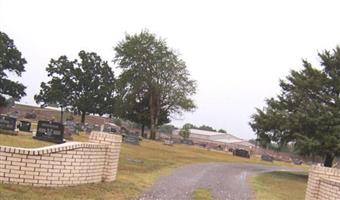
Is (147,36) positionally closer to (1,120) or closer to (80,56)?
(80,56)

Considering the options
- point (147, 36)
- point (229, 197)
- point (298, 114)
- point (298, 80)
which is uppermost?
point (147, 36)

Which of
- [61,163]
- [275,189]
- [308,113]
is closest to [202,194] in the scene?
[61,163]

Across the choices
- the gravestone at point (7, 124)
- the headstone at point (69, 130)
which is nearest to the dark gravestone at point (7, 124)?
the gravestone at point (7, 124)

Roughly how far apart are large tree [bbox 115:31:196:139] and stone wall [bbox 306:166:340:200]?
61.2 metres

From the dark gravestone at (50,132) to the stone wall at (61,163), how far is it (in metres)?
15.4

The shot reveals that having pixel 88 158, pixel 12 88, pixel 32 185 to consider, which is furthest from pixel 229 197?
pixel 12 88

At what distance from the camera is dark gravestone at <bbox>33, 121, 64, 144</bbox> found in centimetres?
2953

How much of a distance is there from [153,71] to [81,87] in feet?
71.0

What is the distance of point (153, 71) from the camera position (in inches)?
2953

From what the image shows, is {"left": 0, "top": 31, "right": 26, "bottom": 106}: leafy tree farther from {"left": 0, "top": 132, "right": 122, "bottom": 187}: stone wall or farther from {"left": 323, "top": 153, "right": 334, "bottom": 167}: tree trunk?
{"left": 0, "top": 132, "right": 122, "bottom": 187}: stone wall

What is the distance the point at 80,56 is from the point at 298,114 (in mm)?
61761

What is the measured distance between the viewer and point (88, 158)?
1325 centimetres

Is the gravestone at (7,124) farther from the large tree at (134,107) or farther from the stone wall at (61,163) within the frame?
the large tree at (134,107)

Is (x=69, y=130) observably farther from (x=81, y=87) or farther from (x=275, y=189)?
(x=81, y=87)
